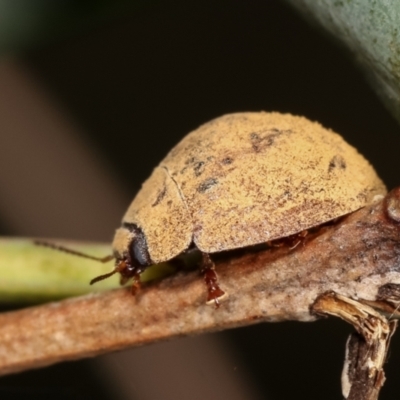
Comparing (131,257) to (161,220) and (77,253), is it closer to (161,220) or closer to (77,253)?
(161,220)

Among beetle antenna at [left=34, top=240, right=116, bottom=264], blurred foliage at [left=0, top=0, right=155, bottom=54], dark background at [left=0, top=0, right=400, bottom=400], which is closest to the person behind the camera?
beetle antenna at [left=34, top=240, right=116, bottom=264]

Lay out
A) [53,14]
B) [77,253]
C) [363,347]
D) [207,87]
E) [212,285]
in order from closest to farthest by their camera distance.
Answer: [363,347]
[212,285]
[77,253]
[53,14]
[207,87]

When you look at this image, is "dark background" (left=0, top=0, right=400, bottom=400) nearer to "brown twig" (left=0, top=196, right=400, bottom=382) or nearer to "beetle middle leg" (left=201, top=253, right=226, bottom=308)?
"brown twig" (left=0, top=196, right=400, bottom=382)

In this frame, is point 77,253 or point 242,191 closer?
point 242,191

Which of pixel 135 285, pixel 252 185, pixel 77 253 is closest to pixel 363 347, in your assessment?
pixel 252 185

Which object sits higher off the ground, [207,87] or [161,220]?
[207,87]

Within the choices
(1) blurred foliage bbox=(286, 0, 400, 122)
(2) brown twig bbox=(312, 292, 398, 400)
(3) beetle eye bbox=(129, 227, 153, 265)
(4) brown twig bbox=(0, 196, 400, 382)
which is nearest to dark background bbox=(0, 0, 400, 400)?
(4) brown twig bbox=(0, 196, 400, 382)

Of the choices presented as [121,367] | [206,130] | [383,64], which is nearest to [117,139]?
[121,367]

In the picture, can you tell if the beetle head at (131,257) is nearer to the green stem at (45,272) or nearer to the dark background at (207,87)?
the green stem at (45,272)
